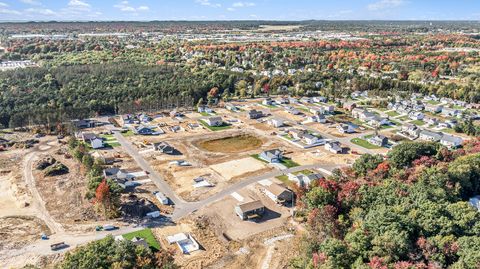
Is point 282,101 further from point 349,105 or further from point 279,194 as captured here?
point 279,194

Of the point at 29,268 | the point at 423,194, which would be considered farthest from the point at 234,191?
the point at 29,268

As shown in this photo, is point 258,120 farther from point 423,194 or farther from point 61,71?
point 61,71

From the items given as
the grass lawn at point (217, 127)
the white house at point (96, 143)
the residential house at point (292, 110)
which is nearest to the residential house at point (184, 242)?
the white house at point (96, 143)

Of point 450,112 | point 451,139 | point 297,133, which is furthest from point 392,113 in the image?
point 297,133

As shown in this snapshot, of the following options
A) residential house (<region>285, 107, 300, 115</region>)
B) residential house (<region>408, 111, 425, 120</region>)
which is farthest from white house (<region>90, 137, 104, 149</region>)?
residential house (<region>408, 111, 425, 120</region>)

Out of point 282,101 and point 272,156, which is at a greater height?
point 282,101

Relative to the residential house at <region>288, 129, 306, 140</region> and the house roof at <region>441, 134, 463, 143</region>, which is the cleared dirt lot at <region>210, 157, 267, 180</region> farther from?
Result: the house roof at <region>441, 134, 463, 143</region>

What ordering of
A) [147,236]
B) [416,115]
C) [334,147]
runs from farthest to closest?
[416,115] → [334,147] → [147,236]
